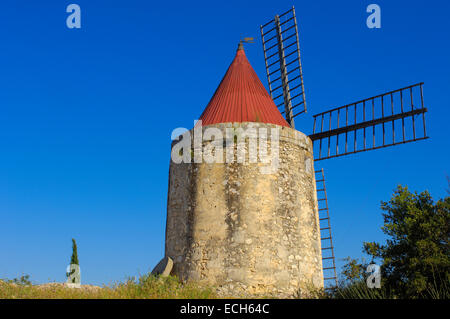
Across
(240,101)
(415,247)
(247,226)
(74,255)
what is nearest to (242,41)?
(240,101)

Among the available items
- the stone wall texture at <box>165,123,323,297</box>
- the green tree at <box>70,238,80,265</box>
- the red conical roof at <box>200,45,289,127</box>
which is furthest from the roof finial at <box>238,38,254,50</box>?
the green tree at <box>70,238,80,265</box>

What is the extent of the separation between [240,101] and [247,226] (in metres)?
3.18

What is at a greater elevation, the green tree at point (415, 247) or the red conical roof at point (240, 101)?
the red conical roof at point (240, 101)

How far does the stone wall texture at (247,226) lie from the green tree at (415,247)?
4.87ft

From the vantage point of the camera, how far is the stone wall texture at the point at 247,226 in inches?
333

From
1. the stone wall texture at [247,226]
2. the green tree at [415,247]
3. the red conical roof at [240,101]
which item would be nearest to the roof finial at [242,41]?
the red conical roof at [240,101]

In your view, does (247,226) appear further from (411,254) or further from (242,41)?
(242,41)

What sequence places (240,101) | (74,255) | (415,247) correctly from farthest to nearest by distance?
1. (74,255)
2. (240,101)
3. (415,247)

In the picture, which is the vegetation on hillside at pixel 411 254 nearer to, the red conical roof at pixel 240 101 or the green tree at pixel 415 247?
the green tree at pixel 415 247

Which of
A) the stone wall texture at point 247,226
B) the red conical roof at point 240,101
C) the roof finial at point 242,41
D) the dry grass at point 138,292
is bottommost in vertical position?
the dry grass at point 138,292

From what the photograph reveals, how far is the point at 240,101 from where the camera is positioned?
408 inches

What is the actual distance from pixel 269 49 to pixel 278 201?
21.3 ft

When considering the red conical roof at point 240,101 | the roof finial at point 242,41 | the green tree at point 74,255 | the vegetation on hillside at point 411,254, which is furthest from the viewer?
the green tree at point 74,255
